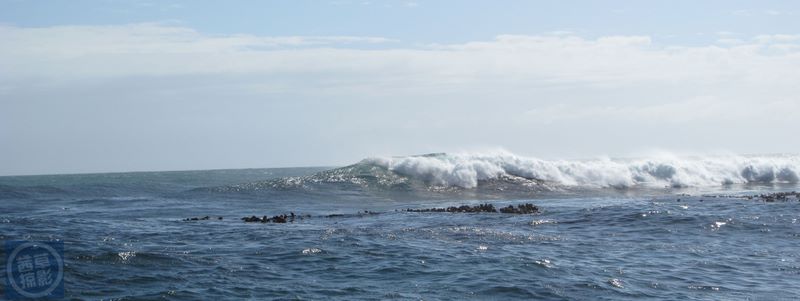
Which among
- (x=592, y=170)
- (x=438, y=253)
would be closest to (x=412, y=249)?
(x=438, y=253)

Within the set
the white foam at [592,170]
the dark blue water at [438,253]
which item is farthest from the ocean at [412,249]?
the white foam at [592,170]

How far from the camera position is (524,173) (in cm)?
5294

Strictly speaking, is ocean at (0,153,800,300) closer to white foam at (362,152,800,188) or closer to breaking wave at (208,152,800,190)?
breaking wave at (208,152,800,190)

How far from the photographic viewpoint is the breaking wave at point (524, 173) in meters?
49.8

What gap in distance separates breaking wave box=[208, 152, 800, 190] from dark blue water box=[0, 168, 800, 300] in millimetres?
17122

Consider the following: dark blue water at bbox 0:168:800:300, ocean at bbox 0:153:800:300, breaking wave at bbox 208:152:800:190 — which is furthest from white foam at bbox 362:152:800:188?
dark blue water at bbox 0:168:800:300

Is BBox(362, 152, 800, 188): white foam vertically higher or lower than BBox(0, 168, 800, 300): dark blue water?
higher

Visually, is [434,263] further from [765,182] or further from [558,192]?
[765,182]

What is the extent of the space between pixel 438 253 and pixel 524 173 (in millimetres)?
34814

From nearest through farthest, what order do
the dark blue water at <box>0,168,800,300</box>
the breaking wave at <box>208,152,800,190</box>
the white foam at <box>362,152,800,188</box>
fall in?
the dark blue water at <box>0,168,800,300</box>, the breaking wave at <box>208,152,800,190</box>, the white foam at <box>362,152,800,188</box>

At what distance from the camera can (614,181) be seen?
2115 inches

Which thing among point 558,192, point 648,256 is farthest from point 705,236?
point 558,192

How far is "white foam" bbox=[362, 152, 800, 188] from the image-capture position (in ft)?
172

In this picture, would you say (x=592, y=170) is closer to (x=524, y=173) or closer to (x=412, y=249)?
(x=524, y=173)
